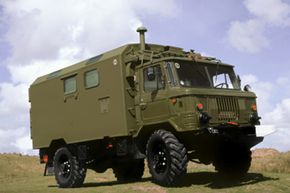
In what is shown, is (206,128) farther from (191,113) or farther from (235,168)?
(235,168)

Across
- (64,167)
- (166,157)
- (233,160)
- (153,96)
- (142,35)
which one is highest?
(142,35)

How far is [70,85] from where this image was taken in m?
15.9

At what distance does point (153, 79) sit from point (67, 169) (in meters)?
5.30

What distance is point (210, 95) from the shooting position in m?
12.1

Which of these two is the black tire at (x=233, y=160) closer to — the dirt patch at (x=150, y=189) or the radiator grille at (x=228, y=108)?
the radiator grille at (x=228, y=108)

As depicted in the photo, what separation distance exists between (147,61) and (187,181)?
3682 mm

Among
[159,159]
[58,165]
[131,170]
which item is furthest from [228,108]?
[58,165]

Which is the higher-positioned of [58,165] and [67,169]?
[58,165]

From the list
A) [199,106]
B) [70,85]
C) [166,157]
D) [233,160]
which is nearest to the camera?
[199,106]

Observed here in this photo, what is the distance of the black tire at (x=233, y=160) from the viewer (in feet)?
43.6

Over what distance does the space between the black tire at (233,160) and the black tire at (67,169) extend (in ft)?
15.0

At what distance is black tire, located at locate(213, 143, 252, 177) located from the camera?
13.3 meters

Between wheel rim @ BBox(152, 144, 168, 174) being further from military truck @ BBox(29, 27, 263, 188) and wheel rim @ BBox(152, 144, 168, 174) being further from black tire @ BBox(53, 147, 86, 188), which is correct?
black tire @ BBox(53, 147, 86, 188)

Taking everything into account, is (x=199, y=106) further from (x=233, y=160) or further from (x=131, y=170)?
(x=131, y=170)
